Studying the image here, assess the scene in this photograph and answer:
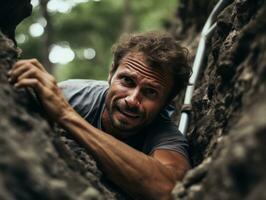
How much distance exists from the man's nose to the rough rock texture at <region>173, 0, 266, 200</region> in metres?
0.64

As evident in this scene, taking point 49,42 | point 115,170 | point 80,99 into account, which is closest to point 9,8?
point 80,99

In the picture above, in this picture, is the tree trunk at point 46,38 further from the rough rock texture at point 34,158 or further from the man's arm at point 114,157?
the rough rock texture at point 34,158

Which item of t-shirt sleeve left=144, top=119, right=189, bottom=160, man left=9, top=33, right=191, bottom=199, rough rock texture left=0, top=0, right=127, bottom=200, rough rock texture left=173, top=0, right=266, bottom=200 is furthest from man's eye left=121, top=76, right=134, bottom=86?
rough rock texture left=0, top=0, right=127, bottom=200

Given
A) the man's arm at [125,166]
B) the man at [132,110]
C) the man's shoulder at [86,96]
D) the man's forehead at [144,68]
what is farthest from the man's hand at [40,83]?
the man's forehead at [144,68]

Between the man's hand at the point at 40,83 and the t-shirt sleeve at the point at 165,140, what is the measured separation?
3.84 feet

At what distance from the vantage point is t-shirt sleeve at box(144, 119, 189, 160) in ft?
13.3

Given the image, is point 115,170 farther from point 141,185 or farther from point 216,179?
point 216,179

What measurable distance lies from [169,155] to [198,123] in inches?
32.0

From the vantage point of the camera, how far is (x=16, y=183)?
85.6 inches

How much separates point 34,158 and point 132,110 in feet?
6.44

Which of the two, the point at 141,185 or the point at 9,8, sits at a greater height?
the point at 9,8

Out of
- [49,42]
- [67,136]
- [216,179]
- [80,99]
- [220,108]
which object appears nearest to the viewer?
[216,179]

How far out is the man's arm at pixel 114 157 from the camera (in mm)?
3109

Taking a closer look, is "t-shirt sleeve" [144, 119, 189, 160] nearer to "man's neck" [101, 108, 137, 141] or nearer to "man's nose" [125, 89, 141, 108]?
"man's neck" [101, 108, 137, 141]
